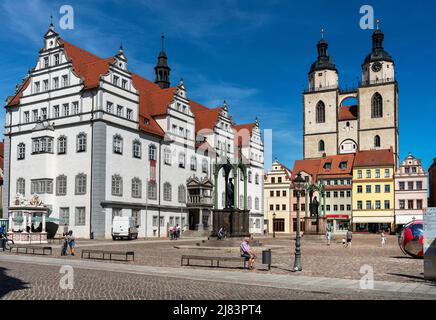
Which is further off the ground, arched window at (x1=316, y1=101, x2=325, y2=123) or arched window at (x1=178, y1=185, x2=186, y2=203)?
arched window at (x1=316, y1=101, x2=325, y2=123)

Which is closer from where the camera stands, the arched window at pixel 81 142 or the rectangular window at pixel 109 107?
the arched window at pixel 81 142

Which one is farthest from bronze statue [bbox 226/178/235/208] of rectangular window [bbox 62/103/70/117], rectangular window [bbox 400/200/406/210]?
rectangular window [bbox 400/200/406/210]

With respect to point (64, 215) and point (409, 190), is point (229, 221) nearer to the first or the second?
point (64, 215)

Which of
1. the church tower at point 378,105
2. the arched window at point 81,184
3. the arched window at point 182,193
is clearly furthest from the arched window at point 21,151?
the church tower at point 378,105

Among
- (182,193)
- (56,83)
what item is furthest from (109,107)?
(182,193)

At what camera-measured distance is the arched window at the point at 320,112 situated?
10650 centimetres

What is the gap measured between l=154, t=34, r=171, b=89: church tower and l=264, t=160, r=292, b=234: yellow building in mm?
25109

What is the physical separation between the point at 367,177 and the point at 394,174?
4.25 m

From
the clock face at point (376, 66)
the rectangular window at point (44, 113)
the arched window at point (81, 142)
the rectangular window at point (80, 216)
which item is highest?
the clock face at point (376, 66)

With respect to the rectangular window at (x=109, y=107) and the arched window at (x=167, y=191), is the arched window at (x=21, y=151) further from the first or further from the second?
the arched window at (x=167, y=191)

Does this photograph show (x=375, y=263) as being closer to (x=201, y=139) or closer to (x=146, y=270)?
(x=146, y=270)

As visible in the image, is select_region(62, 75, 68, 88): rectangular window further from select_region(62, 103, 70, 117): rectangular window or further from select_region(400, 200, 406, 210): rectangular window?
select_region(400, 200, 406, 210): rectangular window

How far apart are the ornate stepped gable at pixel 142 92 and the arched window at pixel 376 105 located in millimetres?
40156

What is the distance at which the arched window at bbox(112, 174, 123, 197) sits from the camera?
2051 inches
